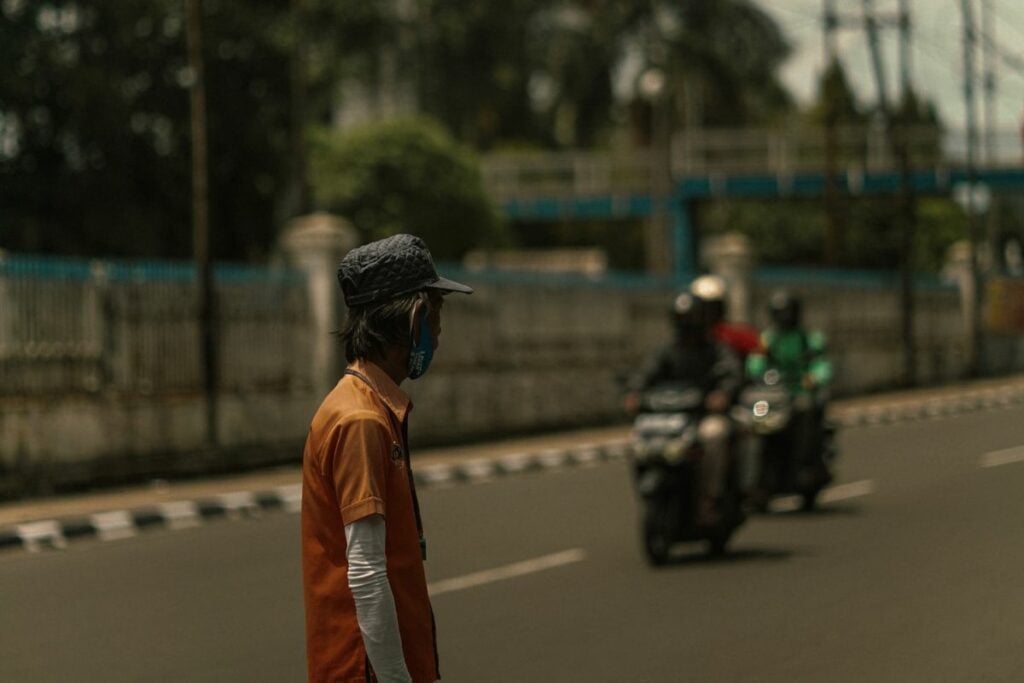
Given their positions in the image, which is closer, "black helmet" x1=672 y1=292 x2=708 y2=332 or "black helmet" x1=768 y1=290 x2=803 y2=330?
"black helmet" x1=672 y1=292 x2=708 y2=332

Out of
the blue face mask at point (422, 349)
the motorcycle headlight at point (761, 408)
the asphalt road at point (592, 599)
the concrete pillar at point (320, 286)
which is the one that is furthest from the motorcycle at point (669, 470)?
the concrete pillar at point (320, 286)

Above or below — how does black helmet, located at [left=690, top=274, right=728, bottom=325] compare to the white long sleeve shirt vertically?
above

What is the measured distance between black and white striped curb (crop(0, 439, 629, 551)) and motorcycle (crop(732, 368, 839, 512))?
3860mm

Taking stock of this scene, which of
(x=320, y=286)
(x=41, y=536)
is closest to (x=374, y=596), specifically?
(x=41, y=536)

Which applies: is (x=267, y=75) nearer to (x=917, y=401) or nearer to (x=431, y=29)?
(x=917, y=401)

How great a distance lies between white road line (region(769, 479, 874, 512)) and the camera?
15.9 meters

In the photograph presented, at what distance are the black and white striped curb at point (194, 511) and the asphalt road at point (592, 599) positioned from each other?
325 millimetres

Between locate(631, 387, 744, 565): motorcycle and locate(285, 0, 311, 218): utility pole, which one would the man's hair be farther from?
locate(285, 0, 311, 218): utility pole

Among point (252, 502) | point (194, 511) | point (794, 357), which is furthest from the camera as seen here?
point (252, 502)

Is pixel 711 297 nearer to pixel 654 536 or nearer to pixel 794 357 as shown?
pixel 654 536

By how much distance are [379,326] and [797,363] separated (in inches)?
487

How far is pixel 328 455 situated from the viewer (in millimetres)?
3639

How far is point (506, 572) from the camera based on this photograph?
11.7 meters

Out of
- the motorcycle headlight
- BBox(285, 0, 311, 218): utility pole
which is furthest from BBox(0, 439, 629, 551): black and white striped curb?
BBox(285, 0, 311, 218): utility pole
